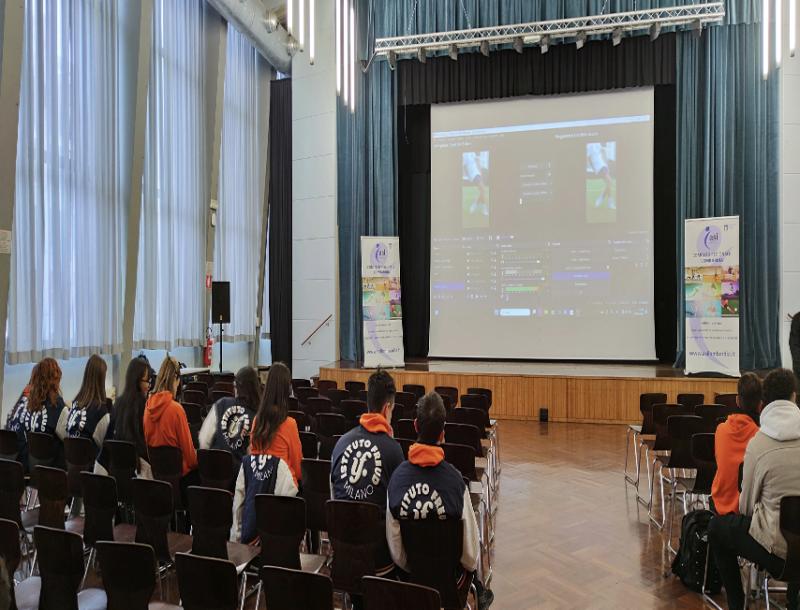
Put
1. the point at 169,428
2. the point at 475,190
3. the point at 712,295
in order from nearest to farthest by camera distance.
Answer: the point at 169,428, the point at 712,295, the point at 475,190

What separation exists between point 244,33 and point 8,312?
732cm

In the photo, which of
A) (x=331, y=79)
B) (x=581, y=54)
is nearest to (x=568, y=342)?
(x=581, y=54)

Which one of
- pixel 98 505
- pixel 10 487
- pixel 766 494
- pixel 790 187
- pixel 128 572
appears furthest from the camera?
pixel 790 187

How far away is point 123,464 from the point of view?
379cm

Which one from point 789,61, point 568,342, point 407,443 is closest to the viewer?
point 407,443

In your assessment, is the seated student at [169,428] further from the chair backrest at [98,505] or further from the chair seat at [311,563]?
the chair seat at [311,563]

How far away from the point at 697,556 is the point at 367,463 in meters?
2.15

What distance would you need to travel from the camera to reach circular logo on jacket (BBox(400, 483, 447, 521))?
262 centimetres

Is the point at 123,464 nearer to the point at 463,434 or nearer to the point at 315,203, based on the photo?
the point at 463,434

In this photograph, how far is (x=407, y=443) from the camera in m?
4.11

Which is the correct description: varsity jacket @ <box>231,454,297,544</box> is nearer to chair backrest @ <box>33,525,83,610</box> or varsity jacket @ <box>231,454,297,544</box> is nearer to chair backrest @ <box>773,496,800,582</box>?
chair backrest @ <box>33,525,83,610</box>

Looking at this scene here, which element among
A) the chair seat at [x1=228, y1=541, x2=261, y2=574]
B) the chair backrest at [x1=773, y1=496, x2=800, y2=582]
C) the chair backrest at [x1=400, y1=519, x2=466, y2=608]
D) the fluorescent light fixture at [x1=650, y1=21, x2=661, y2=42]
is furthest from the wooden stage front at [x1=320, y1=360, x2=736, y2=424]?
the chair backrest at [x1=400, y1=519, x2=466, y2=608]

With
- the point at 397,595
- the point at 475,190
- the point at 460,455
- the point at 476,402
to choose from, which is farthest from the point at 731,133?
the point at 397,595

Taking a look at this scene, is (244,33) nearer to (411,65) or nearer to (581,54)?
(411,65)
